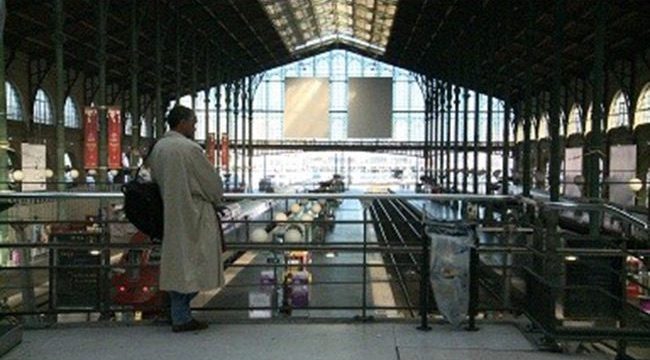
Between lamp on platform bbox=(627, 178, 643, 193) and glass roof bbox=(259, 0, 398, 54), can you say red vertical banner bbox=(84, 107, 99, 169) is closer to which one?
glass roof bbox=(259, 0, 398, 54)

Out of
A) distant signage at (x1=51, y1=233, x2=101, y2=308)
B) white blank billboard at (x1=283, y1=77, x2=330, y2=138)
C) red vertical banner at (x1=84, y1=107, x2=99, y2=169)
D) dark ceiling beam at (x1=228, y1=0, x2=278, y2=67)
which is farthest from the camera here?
dark ceiling beam at (x1=228, y1=0, x2=278, y2=67)

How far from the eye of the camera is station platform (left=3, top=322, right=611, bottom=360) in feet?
14.6

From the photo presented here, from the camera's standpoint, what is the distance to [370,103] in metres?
37.0

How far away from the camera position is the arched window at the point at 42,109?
33.0m

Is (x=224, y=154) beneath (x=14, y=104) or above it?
beneath

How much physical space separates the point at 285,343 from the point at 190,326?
0.77m

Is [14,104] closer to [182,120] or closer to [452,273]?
[182,120]

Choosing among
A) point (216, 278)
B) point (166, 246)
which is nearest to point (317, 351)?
point (216, 278)

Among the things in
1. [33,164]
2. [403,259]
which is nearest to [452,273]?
[33,164]

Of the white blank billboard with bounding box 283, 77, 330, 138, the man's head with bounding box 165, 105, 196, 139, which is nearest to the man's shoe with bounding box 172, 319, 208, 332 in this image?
the man's head with bounding box 165, 105, 196, 139

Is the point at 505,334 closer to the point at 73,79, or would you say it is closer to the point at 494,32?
the point at 494,32

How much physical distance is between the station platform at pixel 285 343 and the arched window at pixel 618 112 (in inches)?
1187

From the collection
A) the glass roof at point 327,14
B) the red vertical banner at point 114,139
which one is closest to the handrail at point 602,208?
the red vertical banner at point 114,139

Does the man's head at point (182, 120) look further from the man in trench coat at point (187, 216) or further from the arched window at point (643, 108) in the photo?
the arched window at point (643, 108)
